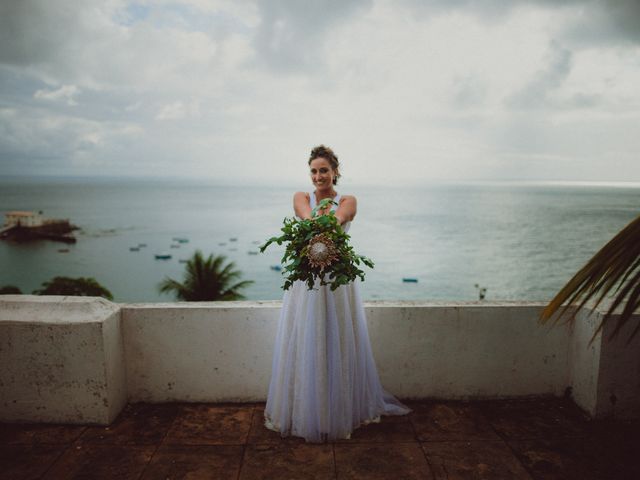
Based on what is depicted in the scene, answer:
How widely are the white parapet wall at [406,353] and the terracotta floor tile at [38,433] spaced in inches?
11.3

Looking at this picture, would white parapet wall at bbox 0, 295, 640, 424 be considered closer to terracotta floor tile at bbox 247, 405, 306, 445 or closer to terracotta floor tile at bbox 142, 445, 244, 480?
terracotta floor tile at bbox 247, 405, 306, 445

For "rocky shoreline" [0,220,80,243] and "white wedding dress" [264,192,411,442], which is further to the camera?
"rocky shoreline" [0,220,80,243]

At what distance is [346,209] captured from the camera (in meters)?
3.04

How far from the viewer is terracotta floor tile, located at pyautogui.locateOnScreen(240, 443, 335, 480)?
2562 millimetres

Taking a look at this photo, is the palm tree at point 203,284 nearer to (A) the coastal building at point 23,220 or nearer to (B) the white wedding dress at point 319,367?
(B) the white wedding dress at point 319,367

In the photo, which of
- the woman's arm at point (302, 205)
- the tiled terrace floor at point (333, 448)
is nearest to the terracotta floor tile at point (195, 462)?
the tiled terrace floor at point (333, 448)

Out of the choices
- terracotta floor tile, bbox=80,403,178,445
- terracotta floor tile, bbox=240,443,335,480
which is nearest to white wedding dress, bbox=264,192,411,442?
terracotta floor tile, bbox=240,443,335,480

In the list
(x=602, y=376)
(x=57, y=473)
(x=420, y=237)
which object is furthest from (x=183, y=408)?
(x=420, y=237)

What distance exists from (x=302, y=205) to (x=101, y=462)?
2.18m

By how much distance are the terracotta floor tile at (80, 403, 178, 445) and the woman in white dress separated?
775mm

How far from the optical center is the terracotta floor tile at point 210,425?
2914mm

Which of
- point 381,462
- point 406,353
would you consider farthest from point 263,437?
point 406,353

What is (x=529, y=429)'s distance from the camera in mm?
3061

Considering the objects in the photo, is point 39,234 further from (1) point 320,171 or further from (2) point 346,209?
(2) point 346,209
